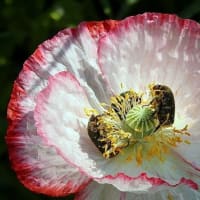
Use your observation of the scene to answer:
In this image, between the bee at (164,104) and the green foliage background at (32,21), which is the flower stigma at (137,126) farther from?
the green foliage background at (32,21)

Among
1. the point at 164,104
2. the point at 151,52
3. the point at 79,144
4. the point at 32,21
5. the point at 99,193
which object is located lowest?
the point at 99,193

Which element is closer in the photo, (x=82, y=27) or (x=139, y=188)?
(x=139, y=188)

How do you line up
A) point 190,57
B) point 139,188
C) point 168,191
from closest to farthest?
1. point 139,188
2. point 168,191
3. point 190,57

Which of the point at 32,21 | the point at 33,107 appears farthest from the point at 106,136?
the point at 32,21

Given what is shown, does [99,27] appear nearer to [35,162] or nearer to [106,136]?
[106,136]

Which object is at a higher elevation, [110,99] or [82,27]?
[82,27]

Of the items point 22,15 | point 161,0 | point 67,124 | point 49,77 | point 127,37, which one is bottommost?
point 67,124

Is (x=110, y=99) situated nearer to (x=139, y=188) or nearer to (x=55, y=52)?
(x=55, y=52)

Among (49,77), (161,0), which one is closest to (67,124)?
(49,77)
